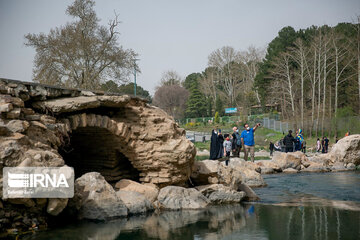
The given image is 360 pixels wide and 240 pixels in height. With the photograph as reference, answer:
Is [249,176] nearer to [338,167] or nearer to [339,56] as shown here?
[338,167]

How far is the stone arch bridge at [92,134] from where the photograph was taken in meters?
6.82

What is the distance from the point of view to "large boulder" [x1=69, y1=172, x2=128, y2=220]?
7.54 meters

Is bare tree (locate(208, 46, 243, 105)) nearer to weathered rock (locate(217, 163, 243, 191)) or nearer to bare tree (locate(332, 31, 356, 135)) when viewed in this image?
bare tree (locate(332, 31, 356, 135))

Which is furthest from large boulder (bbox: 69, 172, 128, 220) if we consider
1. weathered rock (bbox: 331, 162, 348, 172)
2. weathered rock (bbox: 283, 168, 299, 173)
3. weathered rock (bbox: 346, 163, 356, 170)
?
weathered rock (bbox: 346, 163, 356, 170)

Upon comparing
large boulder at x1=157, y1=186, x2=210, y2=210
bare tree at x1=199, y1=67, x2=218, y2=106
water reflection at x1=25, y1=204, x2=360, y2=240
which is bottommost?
water reflection at x1=25, y1=204, x2=360, y2=240

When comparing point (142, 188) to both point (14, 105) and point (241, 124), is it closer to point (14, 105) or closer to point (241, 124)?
point (14, 105)

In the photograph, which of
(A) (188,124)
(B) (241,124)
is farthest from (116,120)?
(A) (188,124)

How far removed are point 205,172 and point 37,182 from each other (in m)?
5.09

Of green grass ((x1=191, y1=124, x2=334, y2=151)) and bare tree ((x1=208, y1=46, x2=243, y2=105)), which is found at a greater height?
bare tree ((x1=208, y1=46, x2=243, y2=105))

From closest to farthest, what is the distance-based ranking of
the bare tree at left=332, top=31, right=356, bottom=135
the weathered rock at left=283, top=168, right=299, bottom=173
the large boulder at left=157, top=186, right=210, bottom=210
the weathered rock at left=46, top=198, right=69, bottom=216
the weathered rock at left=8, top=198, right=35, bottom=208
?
1. the weathered rock at left=8, top=198, right=35, bottom=208
2. the weathered rock at left=46, top=198, right=69, bottom=216
3. the large boulder at left=157, top=186, right=210, bottom=210
4. the weathered rock at left=283, top=168, right=299, bottom=173
5. the bare tree at left=332, top=31, right=356, bottom=135

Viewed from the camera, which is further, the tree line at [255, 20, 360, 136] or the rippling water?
the tree line at [255, 20, 360, 136]

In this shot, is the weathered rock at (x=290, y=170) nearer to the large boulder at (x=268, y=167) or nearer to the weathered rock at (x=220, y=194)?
the large boulder at (x=268, y=167)

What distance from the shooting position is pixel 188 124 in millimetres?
55500

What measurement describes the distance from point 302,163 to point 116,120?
11068 millimetres
